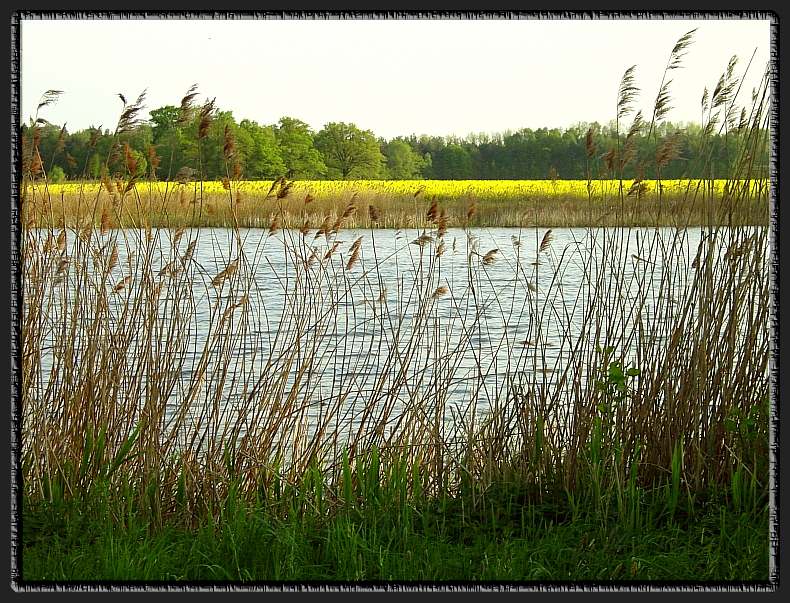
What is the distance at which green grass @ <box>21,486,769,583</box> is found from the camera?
3.27m

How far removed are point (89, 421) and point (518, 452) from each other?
1428mm

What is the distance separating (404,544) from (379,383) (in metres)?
0.59

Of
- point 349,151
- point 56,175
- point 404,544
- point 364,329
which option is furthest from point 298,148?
point 404,544

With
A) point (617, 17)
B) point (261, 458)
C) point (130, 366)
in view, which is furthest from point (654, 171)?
point (130, 366)

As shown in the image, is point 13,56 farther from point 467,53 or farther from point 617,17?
point 617,17

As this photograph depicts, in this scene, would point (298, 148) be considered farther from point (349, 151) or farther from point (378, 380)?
point (378, 380)

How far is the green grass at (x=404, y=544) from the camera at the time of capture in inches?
129

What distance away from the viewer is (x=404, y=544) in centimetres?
335

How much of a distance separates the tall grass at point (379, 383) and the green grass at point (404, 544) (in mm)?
48

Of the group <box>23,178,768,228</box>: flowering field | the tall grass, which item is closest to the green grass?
the tall grass

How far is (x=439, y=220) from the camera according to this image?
3.68m

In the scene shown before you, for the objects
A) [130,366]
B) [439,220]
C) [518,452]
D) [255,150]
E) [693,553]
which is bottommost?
[693,553]

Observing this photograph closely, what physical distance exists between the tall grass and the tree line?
101 millimetres

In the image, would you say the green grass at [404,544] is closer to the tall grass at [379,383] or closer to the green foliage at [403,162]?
the tall grass at [379,383]
